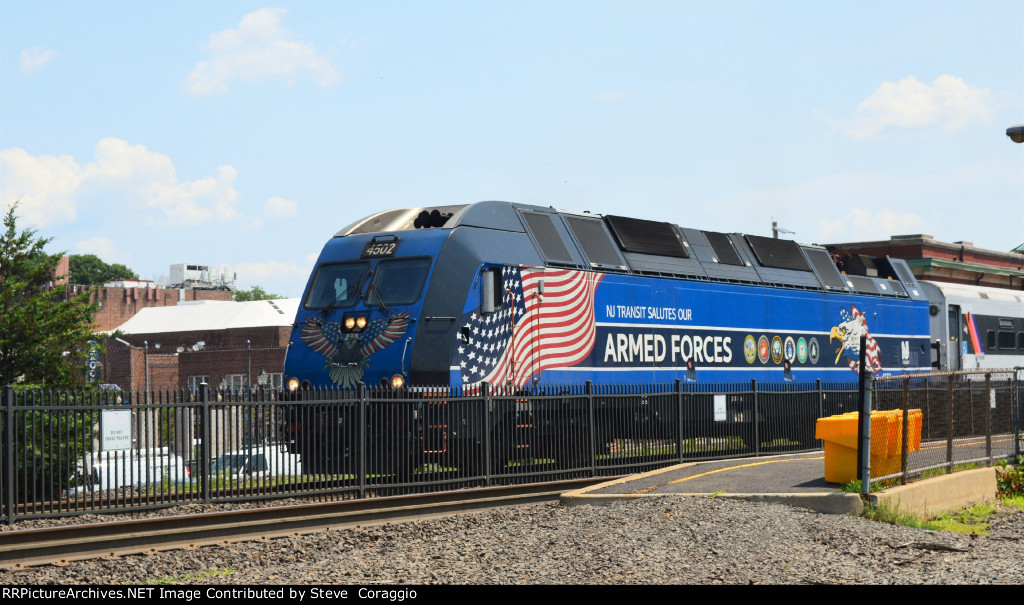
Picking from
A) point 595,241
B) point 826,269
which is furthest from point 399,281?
point 826,269

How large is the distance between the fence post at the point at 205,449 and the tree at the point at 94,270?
124806mm

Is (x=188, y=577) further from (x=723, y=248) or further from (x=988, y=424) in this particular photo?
(x=723, y=248)

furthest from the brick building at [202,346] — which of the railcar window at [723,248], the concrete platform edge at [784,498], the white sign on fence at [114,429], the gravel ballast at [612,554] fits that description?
the gravel ballast at [612,554]

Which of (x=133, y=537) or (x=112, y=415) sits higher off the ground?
(x=112, y=415)

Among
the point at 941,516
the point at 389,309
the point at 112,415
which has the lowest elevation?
the point at 941,516

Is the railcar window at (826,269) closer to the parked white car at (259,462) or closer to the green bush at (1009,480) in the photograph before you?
the green bush at (1009,480)

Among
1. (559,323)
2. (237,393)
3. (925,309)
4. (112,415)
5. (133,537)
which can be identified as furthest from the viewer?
(925,309)

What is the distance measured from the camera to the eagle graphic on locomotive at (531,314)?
57.1 ft

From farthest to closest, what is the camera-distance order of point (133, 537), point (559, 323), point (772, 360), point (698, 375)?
point (772, 360) → point (698, 375) → point (559, 323) → point (133, 537)

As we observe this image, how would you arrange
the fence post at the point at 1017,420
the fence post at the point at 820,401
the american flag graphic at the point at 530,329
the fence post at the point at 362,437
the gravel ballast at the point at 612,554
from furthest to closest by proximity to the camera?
the fence post at the point at 820,401 < the fence post at the point at 1017,420 < the american flag graphic at the point at 530,329 < the fence post at the point at 362,437 < the gravel ballast at the point at 612,554
